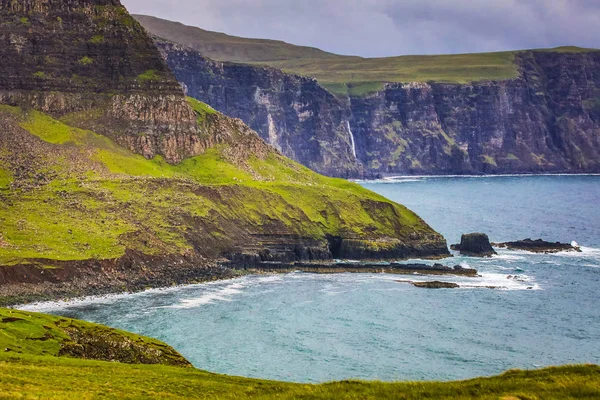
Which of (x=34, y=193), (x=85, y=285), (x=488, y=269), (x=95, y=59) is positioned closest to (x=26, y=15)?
(x=95, y=59)

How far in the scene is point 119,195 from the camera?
166 metres

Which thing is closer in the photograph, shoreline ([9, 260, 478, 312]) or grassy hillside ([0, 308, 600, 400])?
grassy hillside ([0, 308, 600, 400])

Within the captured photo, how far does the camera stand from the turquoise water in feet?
329

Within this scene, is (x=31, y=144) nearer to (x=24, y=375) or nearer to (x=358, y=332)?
(x=358, y=332)

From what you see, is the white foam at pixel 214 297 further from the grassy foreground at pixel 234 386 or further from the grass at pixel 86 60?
the grass at pixel 86 60

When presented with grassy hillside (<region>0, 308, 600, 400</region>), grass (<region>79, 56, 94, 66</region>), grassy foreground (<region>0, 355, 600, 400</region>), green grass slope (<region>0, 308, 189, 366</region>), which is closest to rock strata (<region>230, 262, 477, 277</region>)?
grass (<region>79, 56, 94, 66</region>)

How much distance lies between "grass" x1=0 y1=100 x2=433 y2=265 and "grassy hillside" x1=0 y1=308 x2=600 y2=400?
2182 inches

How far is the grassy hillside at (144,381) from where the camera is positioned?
4956 cm

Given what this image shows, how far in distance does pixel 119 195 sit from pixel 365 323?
66018 millimetres

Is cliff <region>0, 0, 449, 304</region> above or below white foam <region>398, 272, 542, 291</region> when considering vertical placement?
above

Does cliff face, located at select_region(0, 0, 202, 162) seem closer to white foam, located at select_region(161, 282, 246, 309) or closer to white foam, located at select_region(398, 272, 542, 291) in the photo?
white foam, located at select_region(161, 282, 246, 309)

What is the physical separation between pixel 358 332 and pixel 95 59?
109 meters

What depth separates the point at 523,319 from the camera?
12462 centimetres

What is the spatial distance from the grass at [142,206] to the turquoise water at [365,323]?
634 inches
